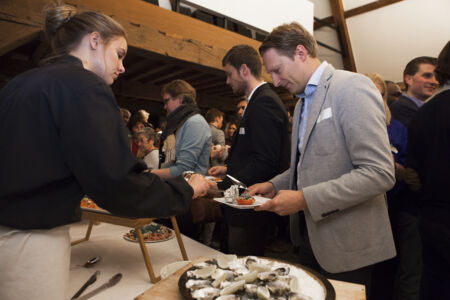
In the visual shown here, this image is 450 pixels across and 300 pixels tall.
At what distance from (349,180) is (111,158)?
2.49 ft

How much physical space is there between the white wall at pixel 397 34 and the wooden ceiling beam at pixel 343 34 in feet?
0.59

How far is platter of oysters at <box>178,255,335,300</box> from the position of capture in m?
0.69

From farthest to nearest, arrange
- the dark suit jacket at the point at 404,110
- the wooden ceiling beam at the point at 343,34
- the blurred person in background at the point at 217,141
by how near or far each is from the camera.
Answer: the wooden ceiling beam at the point at 343,34
the blurred person in background at the point at 217,141
the dark suit jacket at the point at 404,110

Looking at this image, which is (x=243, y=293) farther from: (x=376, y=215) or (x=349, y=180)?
(x=376, y=215)

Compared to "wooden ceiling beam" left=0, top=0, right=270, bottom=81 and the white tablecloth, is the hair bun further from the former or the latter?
"wooden ceiling beam" left=0, top=0, right=270, bottom=81

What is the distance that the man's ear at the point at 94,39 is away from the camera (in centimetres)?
97

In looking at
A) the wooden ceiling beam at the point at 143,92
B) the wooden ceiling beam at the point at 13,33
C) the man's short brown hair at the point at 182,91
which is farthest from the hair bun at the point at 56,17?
the wooden ceiling beam at the point at 143,92

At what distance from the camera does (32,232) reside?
2.61 feet

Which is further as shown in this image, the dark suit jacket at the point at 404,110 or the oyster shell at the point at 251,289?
the dark suit jacket at the point at 404,110

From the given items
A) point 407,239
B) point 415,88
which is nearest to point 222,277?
point 407,239

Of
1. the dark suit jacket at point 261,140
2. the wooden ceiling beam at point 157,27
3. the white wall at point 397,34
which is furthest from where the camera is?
the white wall at point 397,34

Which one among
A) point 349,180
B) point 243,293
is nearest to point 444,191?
point 349,180

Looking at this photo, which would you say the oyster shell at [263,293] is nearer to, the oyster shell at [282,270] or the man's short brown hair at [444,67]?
the oyster shell at [282,270]

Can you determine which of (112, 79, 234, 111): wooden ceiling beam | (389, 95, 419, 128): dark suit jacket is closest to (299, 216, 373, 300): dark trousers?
(389, 95, 419, 128): dark suit jacket
